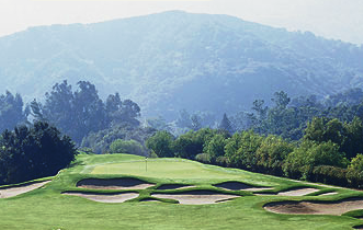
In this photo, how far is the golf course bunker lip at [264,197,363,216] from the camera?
3473 cm

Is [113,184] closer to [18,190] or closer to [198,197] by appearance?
[18,190]

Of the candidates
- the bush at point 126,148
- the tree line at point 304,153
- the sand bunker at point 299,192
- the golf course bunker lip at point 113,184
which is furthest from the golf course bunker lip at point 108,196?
the bush at point 126,148

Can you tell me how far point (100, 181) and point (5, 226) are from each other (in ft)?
65.7

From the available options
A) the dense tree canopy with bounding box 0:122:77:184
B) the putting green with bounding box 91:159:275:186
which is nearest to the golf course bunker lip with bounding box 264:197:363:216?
the putting green with bounding box 91:159:275:186

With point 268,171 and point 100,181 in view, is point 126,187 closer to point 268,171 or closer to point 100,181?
point 100,181

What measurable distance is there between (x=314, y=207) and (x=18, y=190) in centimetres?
2522

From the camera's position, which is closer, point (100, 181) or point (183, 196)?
point (183, 196)

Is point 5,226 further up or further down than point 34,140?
further down

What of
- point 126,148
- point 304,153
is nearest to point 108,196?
point 304,153

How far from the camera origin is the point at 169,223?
31125 mm

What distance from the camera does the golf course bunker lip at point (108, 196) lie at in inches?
1643

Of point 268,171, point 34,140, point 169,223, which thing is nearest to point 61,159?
point 34,140

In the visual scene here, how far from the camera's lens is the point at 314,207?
35656 mm

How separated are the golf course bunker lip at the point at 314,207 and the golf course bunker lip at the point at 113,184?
13.4 metres
